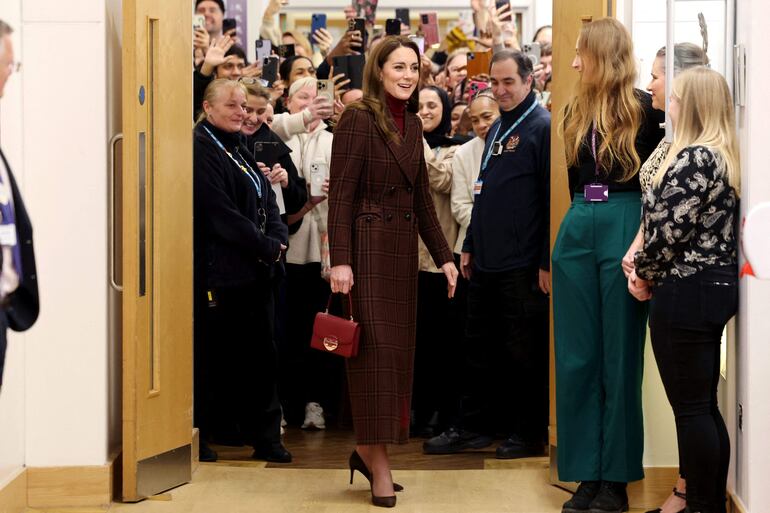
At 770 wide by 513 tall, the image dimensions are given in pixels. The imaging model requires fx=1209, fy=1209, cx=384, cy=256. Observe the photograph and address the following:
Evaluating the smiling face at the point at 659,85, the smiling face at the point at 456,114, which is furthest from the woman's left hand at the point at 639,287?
the smiling face at the point at 456,114

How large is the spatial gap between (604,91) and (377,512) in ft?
5.61

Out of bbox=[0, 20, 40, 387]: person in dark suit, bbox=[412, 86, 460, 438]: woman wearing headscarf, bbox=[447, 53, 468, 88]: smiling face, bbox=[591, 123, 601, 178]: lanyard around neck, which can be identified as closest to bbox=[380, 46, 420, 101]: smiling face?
bbox=[591, 123, 601, 178]: lanyard around neck

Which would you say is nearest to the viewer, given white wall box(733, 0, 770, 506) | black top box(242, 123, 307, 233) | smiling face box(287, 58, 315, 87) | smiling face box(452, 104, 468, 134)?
white wall box(733, 0, 770, 506)

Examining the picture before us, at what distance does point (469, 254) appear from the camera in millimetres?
5453

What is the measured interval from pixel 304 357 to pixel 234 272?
108 cm

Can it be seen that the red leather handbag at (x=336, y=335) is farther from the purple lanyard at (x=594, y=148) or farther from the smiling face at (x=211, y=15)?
the smiling face at (x=211, y=15)

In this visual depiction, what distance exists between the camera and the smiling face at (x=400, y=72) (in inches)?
175

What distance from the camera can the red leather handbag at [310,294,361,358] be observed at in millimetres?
4367

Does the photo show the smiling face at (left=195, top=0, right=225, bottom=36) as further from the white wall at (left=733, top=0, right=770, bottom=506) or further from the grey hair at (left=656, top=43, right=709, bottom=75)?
the white wall at (left=733, top=0, right=770, bottom=506)

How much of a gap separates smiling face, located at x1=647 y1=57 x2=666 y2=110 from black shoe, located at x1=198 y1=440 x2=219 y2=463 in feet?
8.03

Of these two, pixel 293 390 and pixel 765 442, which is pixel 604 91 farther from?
pixel 293 390

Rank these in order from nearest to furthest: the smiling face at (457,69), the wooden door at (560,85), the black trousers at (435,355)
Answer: the wooden door at (560,85)
the black trousers at (435,355)
the smiling face at (457,69)

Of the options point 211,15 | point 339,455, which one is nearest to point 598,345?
point 339,455

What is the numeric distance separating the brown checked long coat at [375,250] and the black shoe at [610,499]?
76 centimetres
